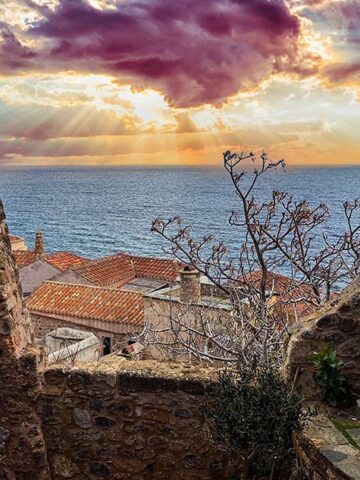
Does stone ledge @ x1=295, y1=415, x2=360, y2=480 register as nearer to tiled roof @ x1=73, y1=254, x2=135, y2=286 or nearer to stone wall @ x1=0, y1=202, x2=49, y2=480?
stone wall @ x1=0, y1=202, x2=49, y2=480

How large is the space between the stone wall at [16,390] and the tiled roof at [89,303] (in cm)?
1762

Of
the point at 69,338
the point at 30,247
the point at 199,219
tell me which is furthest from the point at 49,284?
the point at 199,219

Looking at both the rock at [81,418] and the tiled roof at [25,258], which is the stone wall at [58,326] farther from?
the rock at [81,418]

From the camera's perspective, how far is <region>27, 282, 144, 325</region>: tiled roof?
24.3 meters

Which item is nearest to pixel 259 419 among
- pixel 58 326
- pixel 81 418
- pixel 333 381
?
pixel 333 381

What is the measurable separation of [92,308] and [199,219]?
214 feet

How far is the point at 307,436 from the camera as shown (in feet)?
13.3

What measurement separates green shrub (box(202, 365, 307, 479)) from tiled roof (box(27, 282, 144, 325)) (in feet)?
62.3

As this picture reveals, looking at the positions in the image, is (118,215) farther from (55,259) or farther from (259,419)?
(259,419)

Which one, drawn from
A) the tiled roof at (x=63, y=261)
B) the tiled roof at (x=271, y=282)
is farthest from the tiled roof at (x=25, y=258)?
the tiled roof at (x=271, y=282)

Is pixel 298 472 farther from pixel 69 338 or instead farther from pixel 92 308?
pixel 92 308

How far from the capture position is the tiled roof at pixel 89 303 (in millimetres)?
24336

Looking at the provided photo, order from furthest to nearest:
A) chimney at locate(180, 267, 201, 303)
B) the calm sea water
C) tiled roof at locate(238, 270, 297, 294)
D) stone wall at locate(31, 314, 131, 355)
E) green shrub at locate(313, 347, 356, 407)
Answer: the calm sea water < stone wall at locate(31, 314, 131, 355) < chimney at locate(180, 267, 201, 303) < tiled roof at locate(238, 270, 297, 294) < green shrub at locate(313, 347, 356, 407)

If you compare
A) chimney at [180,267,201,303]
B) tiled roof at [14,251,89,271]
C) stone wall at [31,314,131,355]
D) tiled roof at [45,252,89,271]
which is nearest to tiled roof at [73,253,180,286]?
tiled roof at [45,252,89,271]
